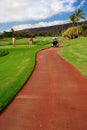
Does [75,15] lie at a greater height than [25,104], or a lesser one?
greater

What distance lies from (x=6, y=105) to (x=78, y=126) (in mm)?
3698

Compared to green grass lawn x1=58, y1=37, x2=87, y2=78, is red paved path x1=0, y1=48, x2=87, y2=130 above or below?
above

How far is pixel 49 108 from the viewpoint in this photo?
10680 millimetres

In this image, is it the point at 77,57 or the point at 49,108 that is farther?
the point at 77,57

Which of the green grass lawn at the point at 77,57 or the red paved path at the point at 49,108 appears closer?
the red paved path at the point at 49,108

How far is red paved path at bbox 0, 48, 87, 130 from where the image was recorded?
8.90m

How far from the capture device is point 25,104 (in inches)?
450

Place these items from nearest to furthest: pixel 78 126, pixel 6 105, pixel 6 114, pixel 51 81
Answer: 1. pixel 78 126
2. pixel 6 114
3. pixel 6 105
4. pixel 51 81

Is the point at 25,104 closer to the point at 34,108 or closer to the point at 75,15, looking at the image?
the point at 34,108

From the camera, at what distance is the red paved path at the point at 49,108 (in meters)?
8.90

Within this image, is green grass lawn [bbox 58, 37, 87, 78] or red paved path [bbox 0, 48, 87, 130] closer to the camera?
red paved path [bbox 0, 48, 87, 130]

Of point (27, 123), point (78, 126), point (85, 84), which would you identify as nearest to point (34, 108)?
point (27, 123)

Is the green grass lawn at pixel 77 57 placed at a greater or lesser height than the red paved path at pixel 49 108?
lesser

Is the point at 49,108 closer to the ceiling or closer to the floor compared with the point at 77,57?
closer to the ceiling
